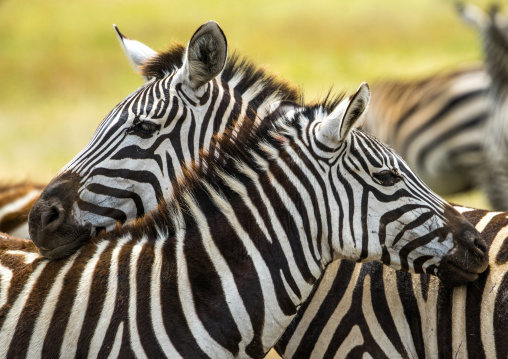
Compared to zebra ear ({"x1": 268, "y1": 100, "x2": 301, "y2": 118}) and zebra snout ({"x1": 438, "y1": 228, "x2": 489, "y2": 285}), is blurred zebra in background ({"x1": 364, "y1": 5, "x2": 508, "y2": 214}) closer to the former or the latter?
zebra ear ({"x1": 268, "y1": 100, "x2": 301, "y2": 118})

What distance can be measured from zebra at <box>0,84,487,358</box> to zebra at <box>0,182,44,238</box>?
2.57 m

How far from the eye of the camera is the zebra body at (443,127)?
14.1m

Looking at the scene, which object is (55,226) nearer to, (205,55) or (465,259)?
(205,55)

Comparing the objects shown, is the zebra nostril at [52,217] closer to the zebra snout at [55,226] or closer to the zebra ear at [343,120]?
the zebra snout at [55,226]

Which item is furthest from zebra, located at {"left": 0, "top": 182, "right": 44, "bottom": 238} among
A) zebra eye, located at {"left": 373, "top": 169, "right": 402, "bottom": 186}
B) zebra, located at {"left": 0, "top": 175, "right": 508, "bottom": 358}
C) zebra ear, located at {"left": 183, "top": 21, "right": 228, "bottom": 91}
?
zebra eye, located at {"left": 373, "top": 169, "right": 402, "bottom": 186}

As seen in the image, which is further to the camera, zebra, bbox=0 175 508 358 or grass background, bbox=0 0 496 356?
grass background, bbox=0 0 496 356

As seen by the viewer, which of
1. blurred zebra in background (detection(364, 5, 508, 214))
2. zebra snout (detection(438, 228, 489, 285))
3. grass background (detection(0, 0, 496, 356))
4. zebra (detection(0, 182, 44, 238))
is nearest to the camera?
zebra snout (detection(438, 228, 489, 285))

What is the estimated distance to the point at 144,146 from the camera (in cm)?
497

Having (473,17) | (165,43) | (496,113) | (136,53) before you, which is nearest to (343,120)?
(136,53)

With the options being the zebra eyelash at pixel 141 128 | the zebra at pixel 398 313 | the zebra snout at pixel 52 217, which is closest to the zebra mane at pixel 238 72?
the zebra eyelash at pixel 141 128

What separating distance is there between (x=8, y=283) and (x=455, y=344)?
9.68ft

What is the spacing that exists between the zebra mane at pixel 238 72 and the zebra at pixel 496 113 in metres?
7.78

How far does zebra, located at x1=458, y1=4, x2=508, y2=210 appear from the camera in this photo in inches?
490

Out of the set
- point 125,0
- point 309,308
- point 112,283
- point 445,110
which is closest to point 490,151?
point 445,110
